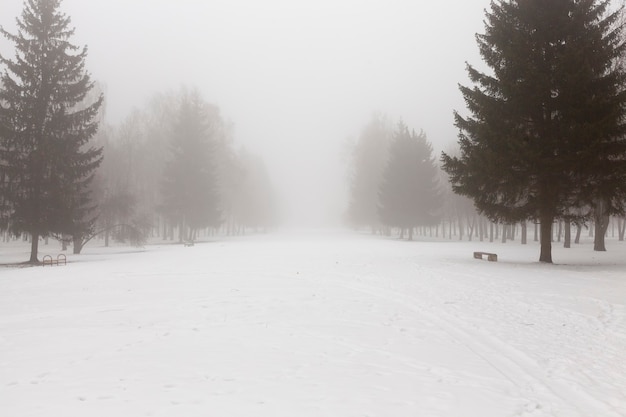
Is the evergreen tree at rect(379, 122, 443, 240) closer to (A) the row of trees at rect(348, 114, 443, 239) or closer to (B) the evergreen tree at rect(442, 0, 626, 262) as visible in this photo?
(A) the row of trees at rect(348, 114, 443, 239)

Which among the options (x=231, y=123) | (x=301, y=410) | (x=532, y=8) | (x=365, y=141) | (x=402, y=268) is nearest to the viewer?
(x=301, y=410)

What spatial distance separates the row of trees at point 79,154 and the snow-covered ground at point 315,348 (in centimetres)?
1116

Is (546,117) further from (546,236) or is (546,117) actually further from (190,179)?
(190,179)

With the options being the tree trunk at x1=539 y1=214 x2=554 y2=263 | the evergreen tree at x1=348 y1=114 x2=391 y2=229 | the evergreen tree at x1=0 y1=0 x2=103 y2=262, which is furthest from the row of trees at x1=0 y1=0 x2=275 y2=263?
the tree trunk at x1=539 y1=214 x2=554 y2=263

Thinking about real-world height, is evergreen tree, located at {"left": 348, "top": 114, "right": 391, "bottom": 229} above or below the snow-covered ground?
above

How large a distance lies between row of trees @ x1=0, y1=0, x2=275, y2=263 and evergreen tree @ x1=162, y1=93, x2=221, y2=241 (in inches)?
4.3

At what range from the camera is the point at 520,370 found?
6164mm

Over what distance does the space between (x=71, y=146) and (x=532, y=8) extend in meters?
26.3

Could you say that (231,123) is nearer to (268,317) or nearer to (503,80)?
(503,80)

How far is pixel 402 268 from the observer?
1739cm

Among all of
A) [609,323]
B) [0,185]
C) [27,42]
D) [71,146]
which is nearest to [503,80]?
[609,323]

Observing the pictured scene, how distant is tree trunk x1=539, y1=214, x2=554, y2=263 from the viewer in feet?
62.0

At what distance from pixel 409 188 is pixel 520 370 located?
42.0 m

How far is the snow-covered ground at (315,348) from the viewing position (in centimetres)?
494
